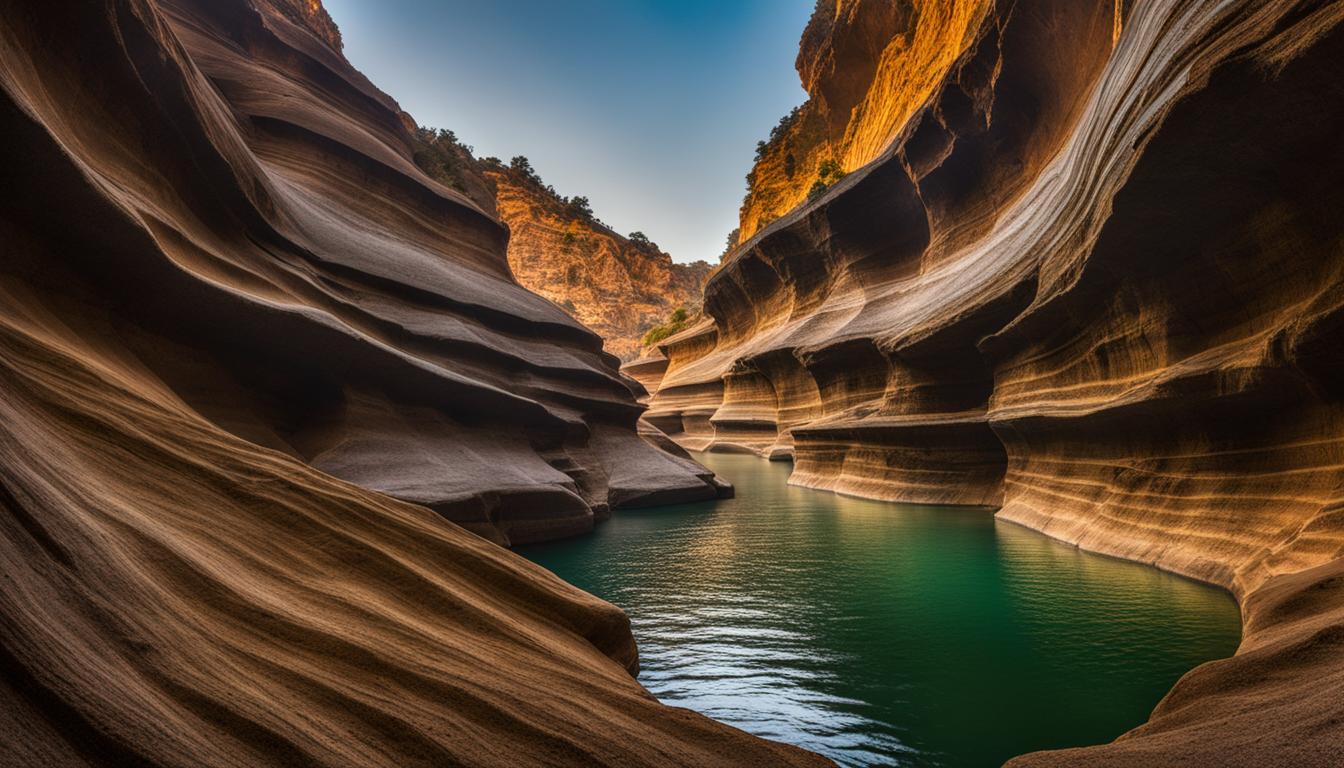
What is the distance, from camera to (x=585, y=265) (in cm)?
7906

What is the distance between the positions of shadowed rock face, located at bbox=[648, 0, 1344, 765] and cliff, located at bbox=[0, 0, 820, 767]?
2.77 meters

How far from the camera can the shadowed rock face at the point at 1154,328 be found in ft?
14.5

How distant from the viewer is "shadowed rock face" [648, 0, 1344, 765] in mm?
4406

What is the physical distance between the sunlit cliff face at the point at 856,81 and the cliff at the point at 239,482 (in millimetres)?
16445

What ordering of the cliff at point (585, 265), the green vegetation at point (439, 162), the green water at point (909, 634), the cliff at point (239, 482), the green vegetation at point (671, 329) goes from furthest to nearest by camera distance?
the cliff at point (585, 265), the green vegetation at point (671, 329), the green vegetation at point (439, 162), the green water at point (909, 634), the cliff at point (239, 482)

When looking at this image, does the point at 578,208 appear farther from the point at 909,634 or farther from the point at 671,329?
the point at 909,634

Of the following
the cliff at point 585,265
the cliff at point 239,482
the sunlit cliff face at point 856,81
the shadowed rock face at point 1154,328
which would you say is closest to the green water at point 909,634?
the shadowed rock face at point 1154,328

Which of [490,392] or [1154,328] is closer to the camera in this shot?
[1154,328]

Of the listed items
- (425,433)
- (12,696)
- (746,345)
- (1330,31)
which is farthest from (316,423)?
(746,345)

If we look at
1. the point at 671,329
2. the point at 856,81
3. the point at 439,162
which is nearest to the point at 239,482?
the point at 439,162

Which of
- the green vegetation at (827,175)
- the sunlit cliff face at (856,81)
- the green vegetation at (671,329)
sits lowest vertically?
the green vegetation at (671,329)

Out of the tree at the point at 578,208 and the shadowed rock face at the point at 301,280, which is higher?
the tree at the point at 578,208

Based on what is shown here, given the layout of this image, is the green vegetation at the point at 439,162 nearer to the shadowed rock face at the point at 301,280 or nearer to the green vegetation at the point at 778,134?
the shadowed rock face at the point at 301,280

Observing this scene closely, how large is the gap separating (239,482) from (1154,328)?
8.82 m
